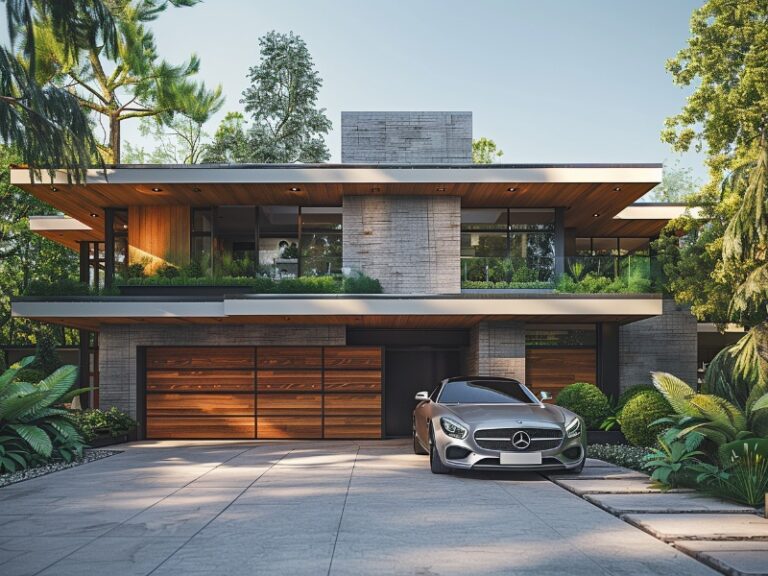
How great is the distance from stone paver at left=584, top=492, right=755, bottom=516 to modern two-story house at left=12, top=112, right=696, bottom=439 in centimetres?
809

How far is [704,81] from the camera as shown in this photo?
1955cm

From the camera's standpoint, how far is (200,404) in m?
19.5

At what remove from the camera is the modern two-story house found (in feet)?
57.8

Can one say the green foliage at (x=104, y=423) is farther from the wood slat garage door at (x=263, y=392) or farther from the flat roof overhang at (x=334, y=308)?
the flat roof overhang at (x=334, y=308)

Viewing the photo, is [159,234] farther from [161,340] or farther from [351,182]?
[351,182]

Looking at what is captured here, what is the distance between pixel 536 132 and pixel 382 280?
25.7 metres

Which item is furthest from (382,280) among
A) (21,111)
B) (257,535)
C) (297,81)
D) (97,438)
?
(297,81)

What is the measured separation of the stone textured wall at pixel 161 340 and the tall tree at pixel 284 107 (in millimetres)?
22477

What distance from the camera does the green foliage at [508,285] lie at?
1859 centimetres

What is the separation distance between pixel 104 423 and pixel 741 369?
42.5 ft

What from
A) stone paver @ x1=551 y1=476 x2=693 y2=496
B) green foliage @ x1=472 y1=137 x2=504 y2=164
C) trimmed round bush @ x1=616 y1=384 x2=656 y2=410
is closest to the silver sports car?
stone paver @ x1=551 y1=476 x2=693 y2=496

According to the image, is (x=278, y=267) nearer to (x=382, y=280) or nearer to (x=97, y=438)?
(x=382, y=280)

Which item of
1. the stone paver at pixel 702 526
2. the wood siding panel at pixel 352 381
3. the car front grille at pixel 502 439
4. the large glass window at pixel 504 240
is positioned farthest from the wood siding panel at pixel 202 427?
the stone paver at pixel 702 526

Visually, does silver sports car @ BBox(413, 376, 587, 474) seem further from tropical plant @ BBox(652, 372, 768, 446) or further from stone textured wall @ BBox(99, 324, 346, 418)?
stone textured wall @ BBox(99, 324, 346, 418)
